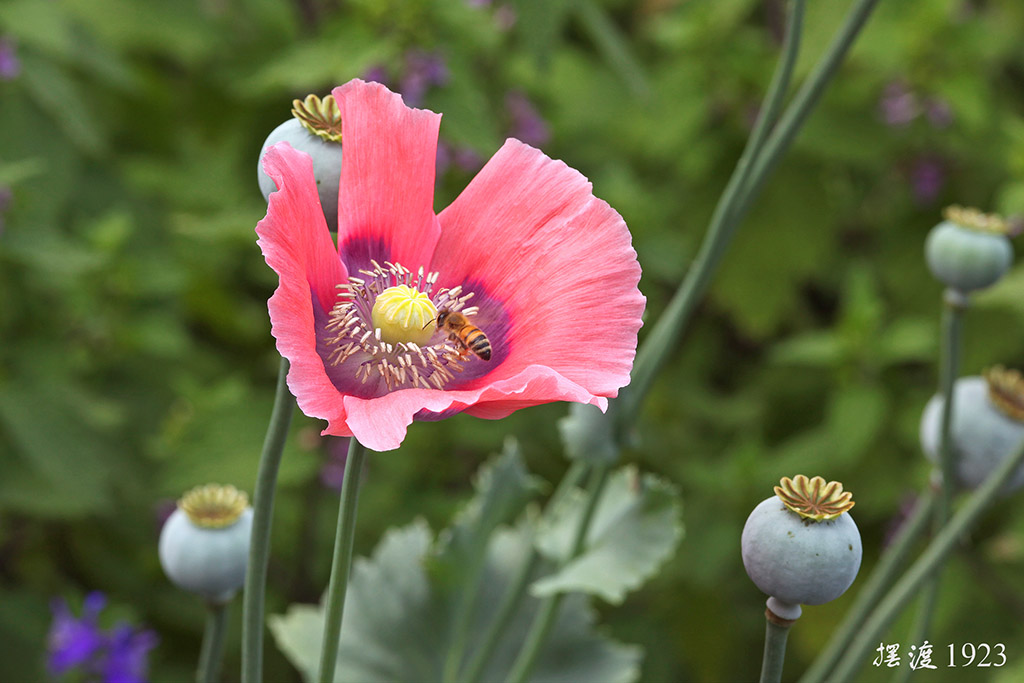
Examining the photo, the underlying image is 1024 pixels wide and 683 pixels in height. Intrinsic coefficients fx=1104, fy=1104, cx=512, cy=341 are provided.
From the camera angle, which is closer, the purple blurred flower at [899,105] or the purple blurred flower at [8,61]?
the purple blurred flower at [8,61]

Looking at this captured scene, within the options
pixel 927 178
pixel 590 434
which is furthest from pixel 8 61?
pixel 927 178

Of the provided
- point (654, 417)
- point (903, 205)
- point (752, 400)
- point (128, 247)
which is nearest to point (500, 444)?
point (654, 417)

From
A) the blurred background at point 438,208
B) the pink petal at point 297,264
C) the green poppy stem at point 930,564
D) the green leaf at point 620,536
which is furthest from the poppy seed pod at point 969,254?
the blurred background at point 438,208

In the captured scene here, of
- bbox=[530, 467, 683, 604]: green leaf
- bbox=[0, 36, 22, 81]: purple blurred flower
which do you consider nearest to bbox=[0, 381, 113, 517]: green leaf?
bbox=[0, 36, 22, 81]: purple blurred flower

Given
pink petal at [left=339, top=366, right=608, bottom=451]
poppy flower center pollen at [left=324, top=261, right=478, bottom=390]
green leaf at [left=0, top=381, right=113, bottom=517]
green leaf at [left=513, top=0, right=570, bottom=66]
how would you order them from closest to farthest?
pink petal at [left=339, top=366, right=608, bottom=451] → poppy flower center pollen at [left=324, top=261, right=478, bottom=390] → green leaf at [left=513, top=0, right=570, bottom=66] → green leaf at [left=0, top=381, right=113, bottom=517]

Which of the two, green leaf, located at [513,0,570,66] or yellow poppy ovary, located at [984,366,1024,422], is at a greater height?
green leaf, located at [513,0,570,66]

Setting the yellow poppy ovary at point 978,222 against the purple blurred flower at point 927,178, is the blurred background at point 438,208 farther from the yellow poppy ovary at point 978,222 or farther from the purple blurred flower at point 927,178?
the yellow poppy ovary at point 978,222

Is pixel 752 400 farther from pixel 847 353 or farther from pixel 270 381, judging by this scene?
pixel 270 381

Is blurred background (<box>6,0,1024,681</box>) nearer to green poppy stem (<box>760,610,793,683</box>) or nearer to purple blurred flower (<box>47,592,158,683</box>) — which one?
purple blurred flower (<box>47,592,158,683</box>)
